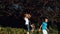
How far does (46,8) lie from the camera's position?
70.7ft

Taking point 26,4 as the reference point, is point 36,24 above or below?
below

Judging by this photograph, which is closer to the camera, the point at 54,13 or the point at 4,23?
the point at 54,13

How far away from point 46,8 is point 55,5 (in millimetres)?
878

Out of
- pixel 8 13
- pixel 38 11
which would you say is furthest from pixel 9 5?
pixel 38 11

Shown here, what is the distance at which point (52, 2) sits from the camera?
21.9 m

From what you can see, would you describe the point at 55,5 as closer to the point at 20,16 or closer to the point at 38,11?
the point at 38,11

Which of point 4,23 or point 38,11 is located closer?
point 38,11

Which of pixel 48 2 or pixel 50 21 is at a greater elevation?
pixel 48 2

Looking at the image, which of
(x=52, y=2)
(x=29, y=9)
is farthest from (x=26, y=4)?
(x=52, y=2)

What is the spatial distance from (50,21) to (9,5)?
364cm

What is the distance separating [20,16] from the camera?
22516 millimetres

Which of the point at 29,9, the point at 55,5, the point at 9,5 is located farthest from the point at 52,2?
the point at 9,5

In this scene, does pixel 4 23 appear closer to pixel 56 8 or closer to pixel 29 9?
pixel 29 9

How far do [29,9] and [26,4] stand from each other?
57 centimetres
